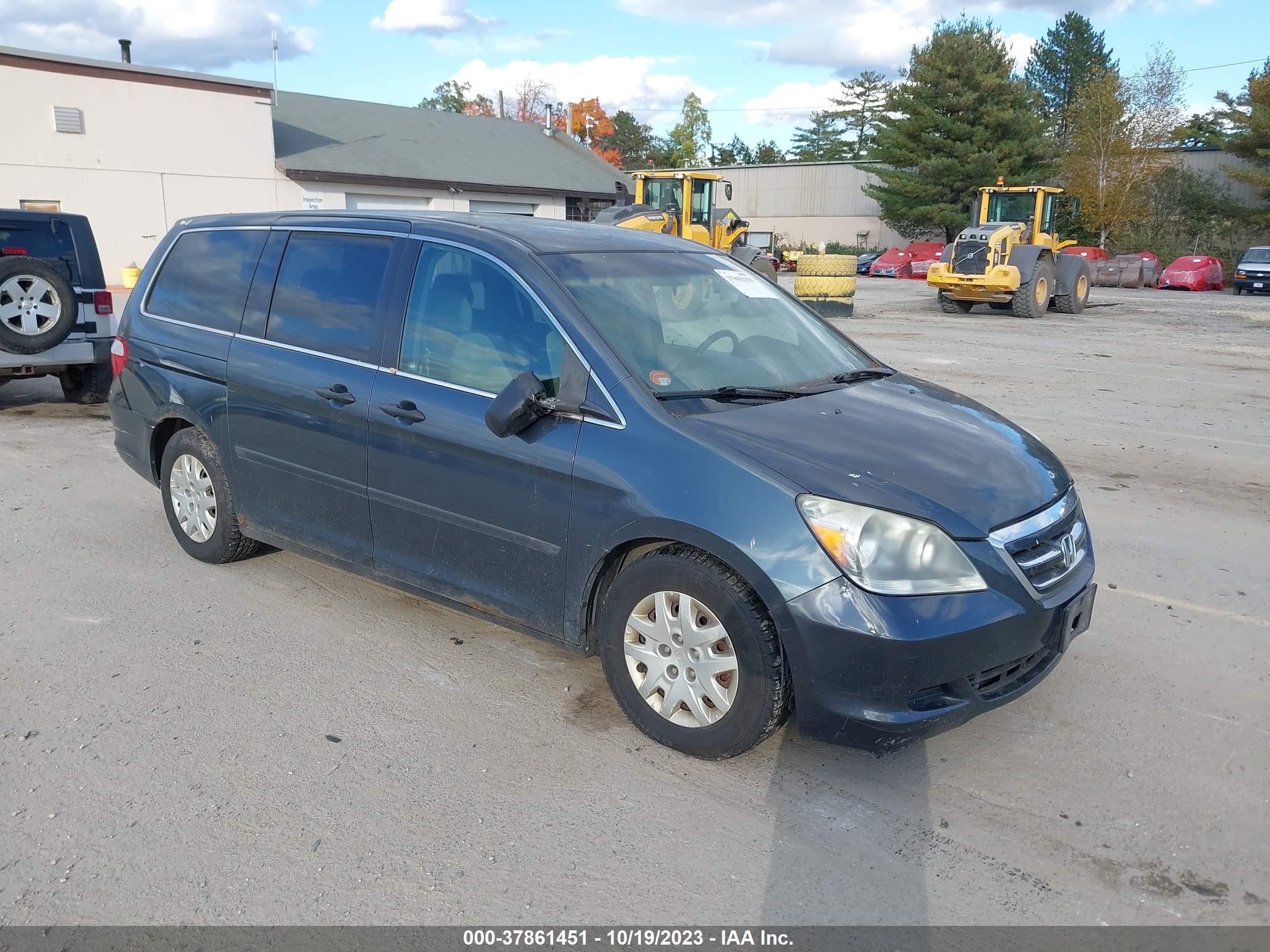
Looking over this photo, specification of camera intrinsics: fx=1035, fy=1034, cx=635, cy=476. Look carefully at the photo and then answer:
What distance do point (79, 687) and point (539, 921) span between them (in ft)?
7.75

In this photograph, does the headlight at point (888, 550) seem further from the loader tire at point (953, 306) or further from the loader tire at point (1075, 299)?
the loader tire at point (1075, 299)

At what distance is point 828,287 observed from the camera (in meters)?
23.6

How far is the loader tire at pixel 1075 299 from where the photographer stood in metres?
25.0

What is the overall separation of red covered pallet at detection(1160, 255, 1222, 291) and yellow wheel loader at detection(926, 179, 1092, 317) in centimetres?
1395

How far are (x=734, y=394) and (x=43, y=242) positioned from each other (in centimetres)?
835

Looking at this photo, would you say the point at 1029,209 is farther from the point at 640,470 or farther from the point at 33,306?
the point at 640,470

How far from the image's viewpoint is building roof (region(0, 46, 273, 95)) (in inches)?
968

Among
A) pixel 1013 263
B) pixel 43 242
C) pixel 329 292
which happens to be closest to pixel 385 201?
pixel 1013 263

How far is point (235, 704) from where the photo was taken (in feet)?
13.1

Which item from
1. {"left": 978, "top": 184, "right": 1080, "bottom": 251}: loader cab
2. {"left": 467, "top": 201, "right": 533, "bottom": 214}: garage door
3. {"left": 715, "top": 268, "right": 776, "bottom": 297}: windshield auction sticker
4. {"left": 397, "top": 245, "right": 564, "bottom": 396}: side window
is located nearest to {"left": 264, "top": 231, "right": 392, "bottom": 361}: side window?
{"left": 397, "top": 245, "right": 564, "bottom": 396}: side window

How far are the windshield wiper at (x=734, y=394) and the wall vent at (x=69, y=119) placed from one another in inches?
1061

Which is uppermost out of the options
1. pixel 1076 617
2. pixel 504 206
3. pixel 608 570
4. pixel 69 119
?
pixel 69 119

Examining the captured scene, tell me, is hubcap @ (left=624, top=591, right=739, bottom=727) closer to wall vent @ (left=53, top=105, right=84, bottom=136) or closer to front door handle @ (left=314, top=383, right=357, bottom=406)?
front door handle @ (left=314, top=383, right=357, bottom=406)

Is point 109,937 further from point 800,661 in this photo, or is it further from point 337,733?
point 800,661
